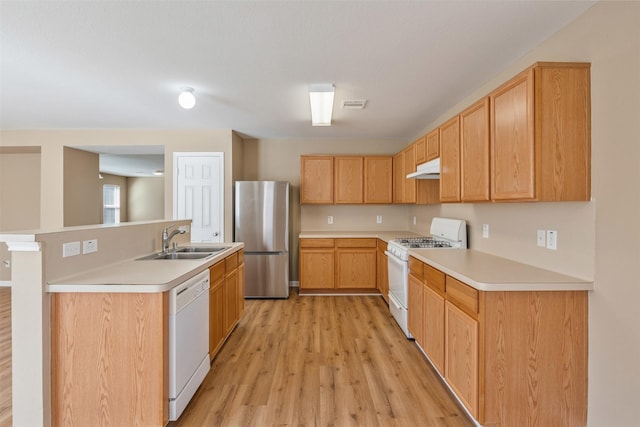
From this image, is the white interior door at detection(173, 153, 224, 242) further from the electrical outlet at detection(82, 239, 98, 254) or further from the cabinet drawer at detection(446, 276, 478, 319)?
the cabinet drawer at detection(446, 276, 478, 319)

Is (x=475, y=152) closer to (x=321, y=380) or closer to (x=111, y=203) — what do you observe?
(x=321, y=380)

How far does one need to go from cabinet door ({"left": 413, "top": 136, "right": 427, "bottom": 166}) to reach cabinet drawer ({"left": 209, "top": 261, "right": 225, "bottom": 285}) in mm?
2391

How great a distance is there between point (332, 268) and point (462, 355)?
8.67 ft

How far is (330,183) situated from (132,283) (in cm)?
326

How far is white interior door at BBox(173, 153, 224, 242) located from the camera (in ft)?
14.0

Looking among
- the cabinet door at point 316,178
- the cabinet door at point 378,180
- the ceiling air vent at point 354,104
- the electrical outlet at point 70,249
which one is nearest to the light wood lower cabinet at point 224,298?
the electrical outlet at point 70,249

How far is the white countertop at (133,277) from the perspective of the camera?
63.1 inches

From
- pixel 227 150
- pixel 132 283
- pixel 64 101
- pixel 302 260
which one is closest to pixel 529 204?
pixel 132 283

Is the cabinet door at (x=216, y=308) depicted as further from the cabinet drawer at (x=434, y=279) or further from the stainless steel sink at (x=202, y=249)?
the cabinet drawer at (x=434, y=279)

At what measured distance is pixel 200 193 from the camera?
430 cm

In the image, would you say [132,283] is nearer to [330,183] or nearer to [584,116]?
[584,116]

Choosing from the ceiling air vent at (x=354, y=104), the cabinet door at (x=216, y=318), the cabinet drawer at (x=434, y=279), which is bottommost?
the cabinet door at (x=216, y=318)

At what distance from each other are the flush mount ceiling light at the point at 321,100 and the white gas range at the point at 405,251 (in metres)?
1.64

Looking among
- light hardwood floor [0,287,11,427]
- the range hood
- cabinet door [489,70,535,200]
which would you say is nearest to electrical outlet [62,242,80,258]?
light hardwood floor [0,287,11,427]
